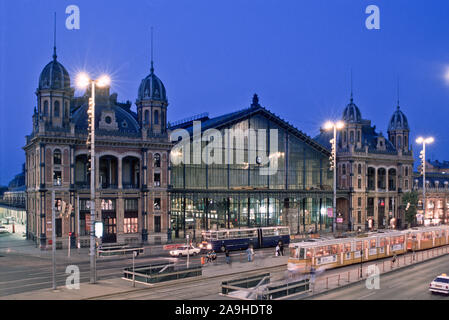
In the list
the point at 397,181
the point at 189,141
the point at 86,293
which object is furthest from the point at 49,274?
the point at 397,181

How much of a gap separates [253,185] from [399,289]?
143 ft

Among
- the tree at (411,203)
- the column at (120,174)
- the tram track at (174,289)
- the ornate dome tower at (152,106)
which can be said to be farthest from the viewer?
the tree at (411,203)

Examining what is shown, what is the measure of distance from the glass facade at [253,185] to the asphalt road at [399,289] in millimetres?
32782

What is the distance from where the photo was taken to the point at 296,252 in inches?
1599

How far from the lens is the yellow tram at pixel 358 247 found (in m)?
40.5

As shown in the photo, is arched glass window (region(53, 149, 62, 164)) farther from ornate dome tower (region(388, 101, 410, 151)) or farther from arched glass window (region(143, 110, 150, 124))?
ornate dome tower (region(388, 101, 410, 151))

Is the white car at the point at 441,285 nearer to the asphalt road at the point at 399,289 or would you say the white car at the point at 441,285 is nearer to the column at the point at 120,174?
the asphalt road at the point at 399,289

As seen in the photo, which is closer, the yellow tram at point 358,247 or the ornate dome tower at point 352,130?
the yellow tram at point 358,247

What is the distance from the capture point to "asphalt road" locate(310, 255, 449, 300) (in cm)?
2975

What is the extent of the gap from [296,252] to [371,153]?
52610 mm

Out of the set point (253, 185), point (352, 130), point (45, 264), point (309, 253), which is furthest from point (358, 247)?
point (352, 130)

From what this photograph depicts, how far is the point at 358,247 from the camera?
4631 cm

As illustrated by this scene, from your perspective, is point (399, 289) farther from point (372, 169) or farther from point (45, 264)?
point (372, 169)

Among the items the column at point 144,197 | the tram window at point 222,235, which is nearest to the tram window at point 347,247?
the tram window at point 222,235
